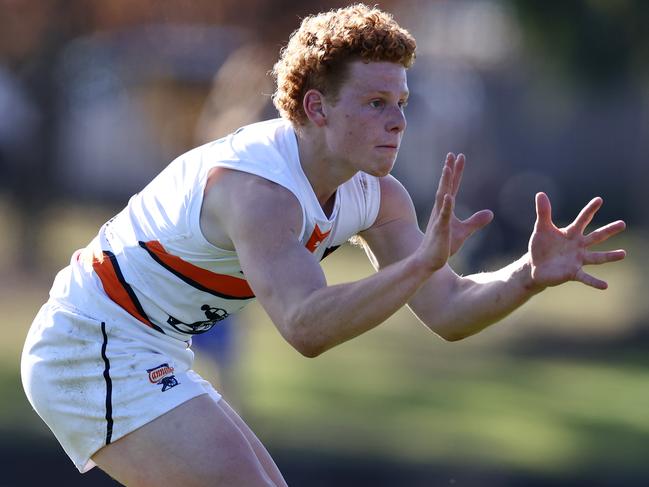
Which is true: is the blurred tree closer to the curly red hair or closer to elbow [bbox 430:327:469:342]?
elbow [bbox 430:327:469:342]

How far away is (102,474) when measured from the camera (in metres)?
7.89

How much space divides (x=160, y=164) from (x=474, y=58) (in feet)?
21.6

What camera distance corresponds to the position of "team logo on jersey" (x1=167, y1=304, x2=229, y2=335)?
14.0 feet

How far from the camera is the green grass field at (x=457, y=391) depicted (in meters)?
8.85

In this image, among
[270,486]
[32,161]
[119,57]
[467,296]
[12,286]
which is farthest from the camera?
[119,57]

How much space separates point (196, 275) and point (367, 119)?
76 cm

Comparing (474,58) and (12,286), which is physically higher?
(474,58)

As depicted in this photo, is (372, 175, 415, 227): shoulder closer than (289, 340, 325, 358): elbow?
No

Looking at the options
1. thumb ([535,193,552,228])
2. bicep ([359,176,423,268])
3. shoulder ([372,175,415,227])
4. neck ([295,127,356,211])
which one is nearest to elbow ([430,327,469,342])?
bicep ([359,176,423,268])

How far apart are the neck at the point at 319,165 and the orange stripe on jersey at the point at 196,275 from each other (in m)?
0.41

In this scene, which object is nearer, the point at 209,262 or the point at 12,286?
the point at 209,262

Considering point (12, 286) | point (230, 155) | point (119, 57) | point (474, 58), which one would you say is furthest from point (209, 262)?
point (474, 58)

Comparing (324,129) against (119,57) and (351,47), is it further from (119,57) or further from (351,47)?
(119,57)

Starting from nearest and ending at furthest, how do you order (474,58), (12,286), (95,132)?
(12,286) → (474,58) → (95,132)
